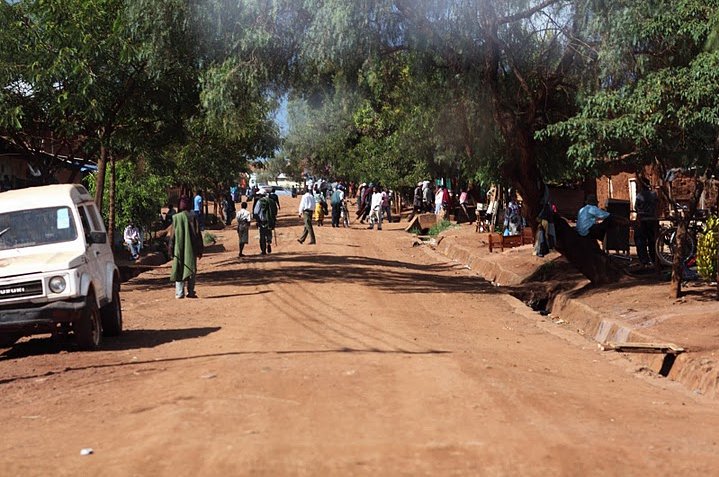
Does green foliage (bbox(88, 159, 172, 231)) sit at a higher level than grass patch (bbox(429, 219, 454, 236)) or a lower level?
higher

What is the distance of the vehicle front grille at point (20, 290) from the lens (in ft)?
40.0

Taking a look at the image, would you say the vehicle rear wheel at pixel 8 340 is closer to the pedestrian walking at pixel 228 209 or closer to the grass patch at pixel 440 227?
the grass patch at pixel 440 227

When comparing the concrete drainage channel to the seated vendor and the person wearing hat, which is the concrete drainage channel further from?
the person wearing hat

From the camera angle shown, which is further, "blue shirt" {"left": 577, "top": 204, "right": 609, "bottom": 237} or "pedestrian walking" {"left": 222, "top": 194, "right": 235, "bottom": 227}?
"pedestrian walking" {"left": 222, "top": 194, "right": 235, "bottom": 227}

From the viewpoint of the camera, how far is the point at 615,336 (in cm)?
1523

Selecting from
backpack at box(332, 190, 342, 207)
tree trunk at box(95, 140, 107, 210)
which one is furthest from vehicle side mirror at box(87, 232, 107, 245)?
backpack at box(332, 190, 342, 207)

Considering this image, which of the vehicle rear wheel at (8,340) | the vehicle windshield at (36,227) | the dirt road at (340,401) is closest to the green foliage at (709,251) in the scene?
the dirt road at (340,401)

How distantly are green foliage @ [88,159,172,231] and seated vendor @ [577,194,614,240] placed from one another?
1931cm

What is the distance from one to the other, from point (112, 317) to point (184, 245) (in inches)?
170

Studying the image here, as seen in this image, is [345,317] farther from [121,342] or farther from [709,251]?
[709,251]

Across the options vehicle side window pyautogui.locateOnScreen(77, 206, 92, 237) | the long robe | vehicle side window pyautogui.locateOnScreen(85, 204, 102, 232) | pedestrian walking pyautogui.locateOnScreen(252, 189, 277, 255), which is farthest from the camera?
pedestrian walking pyautogui.locateOnScreen(252, 189, 277, 255)

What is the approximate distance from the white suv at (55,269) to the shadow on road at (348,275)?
324 inches

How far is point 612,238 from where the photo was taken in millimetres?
22953

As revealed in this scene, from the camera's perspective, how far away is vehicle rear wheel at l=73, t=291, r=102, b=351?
12562 millimetres
